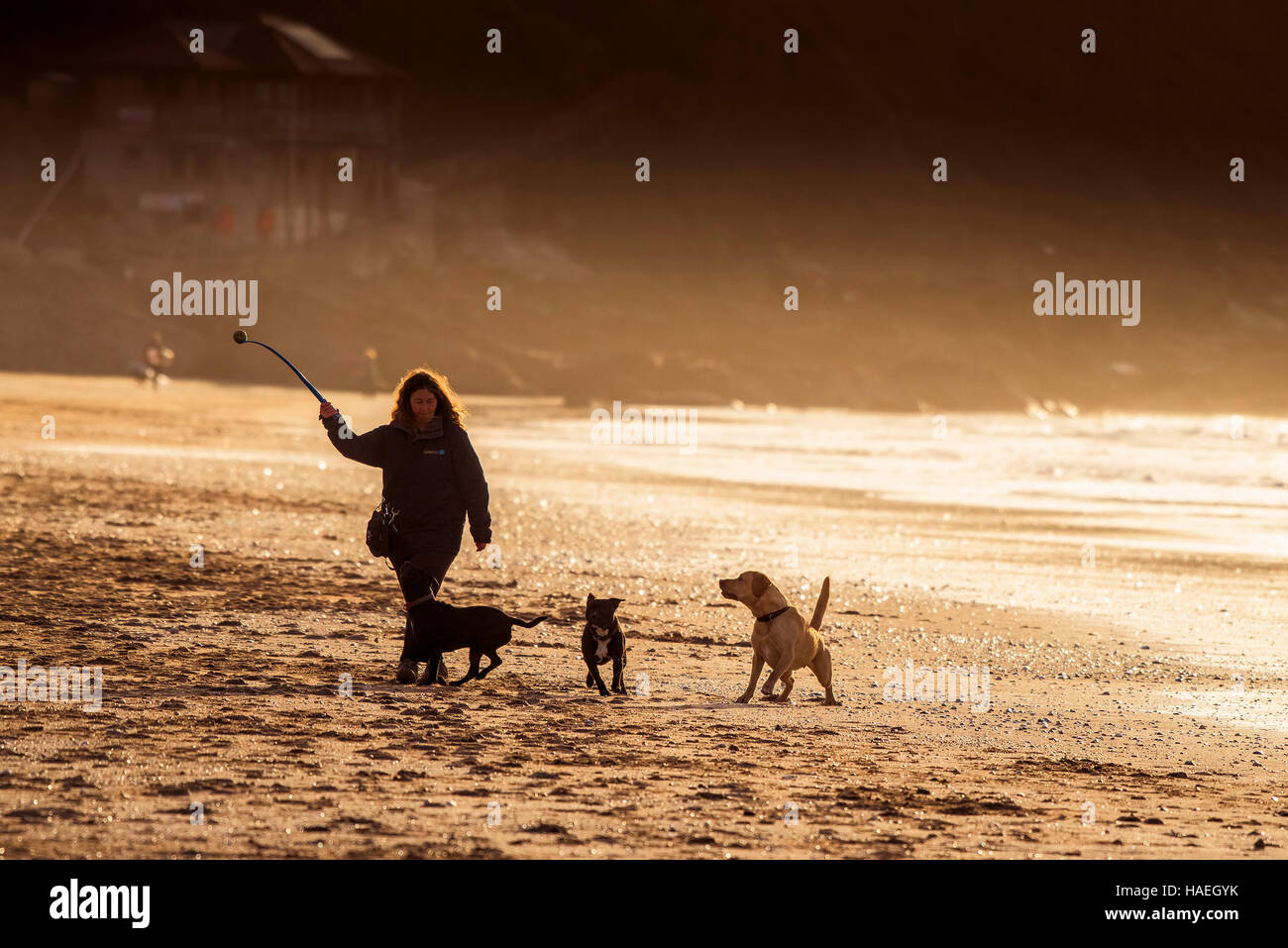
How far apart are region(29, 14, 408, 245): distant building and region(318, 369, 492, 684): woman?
6296cm

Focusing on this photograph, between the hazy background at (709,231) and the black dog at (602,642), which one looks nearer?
the black dog at (602,642)

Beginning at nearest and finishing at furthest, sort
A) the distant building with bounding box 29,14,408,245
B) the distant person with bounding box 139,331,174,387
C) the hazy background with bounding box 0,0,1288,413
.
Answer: the distant person with bounding box 139,331,174,387
the hazy background with bounding box 0,0,1288,413
the distant building with bounding box 29,14,408,245

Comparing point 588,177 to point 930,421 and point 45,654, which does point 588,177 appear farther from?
point 45,654

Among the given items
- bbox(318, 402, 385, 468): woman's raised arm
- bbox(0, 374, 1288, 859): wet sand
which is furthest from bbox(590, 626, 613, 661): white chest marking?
bbox(318, 402, 385, 468): woman's raised arm

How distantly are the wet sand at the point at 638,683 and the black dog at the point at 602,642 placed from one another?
171mm

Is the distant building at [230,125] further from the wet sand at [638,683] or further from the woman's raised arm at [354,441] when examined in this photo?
the woman's raised arm at [354,441]

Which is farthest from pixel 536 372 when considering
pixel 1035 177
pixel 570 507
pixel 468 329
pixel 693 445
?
pixel 1035 177

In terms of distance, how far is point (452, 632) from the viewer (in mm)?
9352

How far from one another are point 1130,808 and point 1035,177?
143m

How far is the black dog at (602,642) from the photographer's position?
9.34 meters

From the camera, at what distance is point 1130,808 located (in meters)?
7.45

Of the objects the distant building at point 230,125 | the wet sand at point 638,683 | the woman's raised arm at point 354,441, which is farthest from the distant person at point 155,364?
the woman's raised arm at point 354,441

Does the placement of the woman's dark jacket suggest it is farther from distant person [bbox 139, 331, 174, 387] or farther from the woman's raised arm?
distant person [bbox 139, 331, 174, 387]

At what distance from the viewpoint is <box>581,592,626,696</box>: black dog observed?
9336 millimetres
